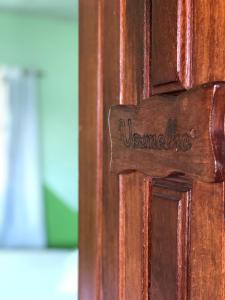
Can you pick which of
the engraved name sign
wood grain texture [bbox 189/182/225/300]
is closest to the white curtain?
the engraved name sign

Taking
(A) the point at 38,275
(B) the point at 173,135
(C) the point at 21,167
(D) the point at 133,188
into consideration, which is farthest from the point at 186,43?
(C) the point at 21,167

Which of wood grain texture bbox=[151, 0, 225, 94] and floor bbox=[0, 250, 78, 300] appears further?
floor bbox=[0, 250, 78, 300]

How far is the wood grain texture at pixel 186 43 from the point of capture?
1.32 ft

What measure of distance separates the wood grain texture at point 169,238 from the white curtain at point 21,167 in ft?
8.44

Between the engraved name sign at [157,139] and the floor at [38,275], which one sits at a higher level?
the engraved name sign at [157,139]

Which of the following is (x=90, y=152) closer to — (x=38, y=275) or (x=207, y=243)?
(x=207, y=243)

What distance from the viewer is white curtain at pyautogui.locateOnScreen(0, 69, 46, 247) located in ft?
9.74

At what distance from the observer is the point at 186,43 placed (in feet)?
1.46

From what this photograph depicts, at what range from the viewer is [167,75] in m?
0.47

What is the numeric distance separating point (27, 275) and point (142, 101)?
180 cm

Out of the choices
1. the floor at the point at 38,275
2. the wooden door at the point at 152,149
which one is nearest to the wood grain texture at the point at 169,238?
the wooden door at the point at 152,149

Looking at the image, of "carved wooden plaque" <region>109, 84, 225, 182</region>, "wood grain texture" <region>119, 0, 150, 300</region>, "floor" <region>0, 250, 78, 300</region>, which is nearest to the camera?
"carved wooden plaque" <region>109, 84, 225, 182</region>

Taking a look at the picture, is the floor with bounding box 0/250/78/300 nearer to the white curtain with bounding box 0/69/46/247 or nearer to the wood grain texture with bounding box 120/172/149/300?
the white curtain with bounding box 0/69/46/247

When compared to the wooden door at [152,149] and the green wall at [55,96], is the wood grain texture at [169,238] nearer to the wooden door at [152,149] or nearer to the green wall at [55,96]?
the wooden door at [152,149]
